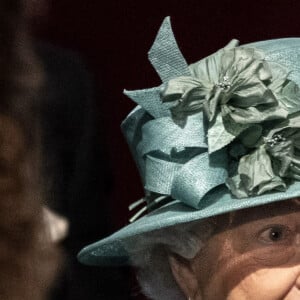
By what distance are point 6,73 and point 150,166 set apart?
298 mm

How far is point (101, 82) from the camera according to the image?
1.50 m

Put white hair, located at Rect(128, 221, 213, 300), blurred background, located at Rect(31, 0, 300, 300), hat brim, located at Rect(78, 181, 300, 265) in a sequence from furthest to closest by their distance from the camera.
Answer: blurred background, located at Rect(31, 0, 300, 300) → white hair, located at Rect(128, 221, 213, 300) → hat brim, located at Rect(78, 181, 300, 265)

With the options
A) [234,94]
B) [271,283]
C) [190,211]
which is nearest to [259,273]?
[271,283]

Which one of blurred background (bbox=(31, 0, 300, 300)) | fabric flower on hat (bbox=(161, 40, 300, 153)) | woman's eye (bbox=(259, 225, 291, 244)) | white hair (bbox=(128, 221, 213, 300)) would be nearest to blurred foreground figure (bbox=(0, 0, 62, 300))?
blurred background (bbox=(31, 0, 300, 300))

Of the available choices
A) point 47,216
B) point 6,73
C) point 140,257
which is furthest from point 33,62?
point 140,257

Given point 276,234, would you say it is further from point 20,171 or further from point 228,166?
point 20,171

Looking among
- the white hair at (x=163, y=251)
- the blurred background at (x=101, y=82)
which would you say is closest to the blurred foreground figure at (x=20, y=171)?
the blurred background at (x=101, y=82)

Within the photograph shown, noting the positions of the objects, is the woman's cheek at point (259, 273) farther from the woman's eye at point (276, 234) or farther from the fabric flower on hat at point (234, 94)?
the fabric flower on hat at point (234, 94)

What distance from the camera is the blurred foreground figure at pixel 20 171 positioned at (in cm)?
130

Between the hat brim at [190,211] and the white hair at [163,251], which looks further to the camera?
the white hair at [163,251]

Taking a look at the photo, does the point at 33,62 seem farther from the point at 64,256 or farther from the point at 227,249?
the point at 227,249

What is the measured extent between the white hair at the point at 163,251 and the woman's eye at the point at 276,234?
8 cm

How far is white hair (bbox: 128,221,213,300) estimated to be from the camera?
1.20 metres

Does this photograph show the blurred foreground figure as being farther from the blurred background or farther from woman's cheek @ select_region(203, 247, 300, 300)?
woman's cheek @ select_region(203, 247, 300, 300)
